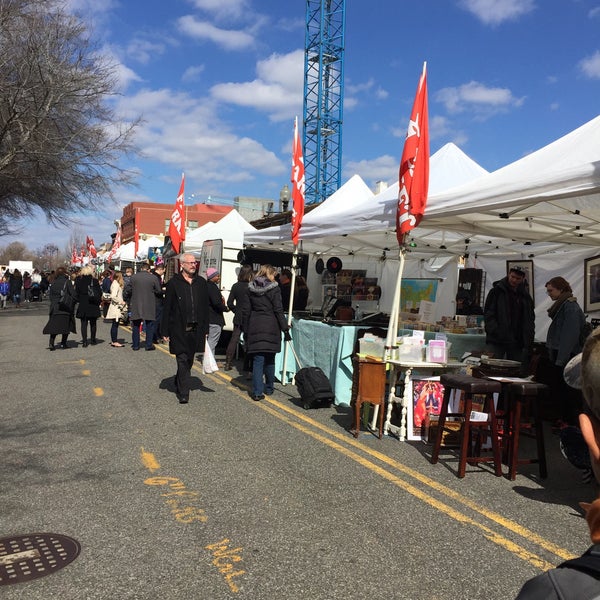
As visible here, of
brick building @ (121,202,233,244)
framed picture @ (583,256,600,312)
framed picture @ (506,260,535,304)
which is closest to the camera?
framed picture @ (583,256,600,312)

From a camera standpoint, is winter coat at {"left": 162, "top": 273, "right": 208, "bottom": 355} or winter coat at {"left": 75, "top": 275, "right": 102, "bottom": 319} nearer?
winter coat at {"left": 162, "top": 273, "right": 208, "bottom": 355}

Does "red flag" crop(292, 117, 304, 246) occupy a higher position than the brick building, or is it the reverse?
the brick building

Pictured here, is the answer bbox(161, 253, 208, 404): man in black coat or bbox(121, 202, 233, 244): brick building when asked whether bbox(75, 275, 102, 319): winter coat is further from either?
bbox(121, 202, 233, 244): brick building

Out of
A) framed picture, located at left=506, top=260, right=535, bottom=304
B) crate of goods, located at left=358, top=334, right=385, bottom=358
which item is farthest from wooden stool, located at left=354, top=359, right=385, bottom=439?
framed picture, located at left=506, top=260, right=535, bottom=304

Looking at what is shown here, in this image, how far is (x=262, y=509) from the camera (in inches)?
165

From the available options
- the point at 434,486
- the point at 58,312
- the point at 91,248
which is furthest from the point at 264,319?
the point at 91,248

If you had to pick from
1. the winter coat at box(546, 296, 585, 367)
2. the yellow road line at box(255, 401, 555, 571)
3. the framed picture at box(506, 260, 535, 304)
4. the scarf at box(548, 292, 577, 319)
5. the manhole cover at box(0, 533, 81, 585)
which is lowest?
the manhole cover at box(0, 533, 81, 585)

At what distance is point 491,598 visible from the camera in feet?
10.1

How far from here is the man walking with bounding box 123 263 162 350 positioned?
1303cm

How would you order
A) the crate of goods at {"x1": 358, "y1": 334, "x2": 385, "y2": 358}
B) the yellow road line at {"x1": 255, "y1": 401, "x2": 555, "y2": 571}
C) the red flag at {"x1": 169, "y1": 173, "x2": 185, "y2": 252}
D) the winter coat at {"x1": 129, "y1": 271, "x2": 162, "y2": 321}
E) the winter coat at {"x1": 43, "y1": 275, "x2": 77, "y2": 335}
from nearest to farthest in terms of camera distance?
the yellow road line at {"x1": 255, "y1": 401, "x2": 555, "y2": 571} < the crate of goods at {"x1": 358, "y1": 334, "x2": 385, "y2": 358} < the winter coat at {"x1": 43, "y1": 275, "x2": 77, "y2": 335} < the winter coat at {"x1": 129, "y1": 271, "x2": 162, "y2": 321} < the red flag at {"x1": 169, "y1": 173, "x2": 185, "y2": 252}

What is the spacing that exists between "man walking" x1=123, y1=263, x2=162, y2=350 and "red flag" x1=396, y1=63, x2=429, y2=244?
809cm

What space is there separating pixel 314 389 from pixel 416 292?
2.95m

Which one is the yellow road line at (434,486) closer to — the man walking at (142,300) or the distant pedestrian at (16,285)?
the man walking at (142,300)

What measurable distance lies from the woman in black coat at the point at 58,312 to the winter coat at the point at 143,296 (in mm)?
1317
